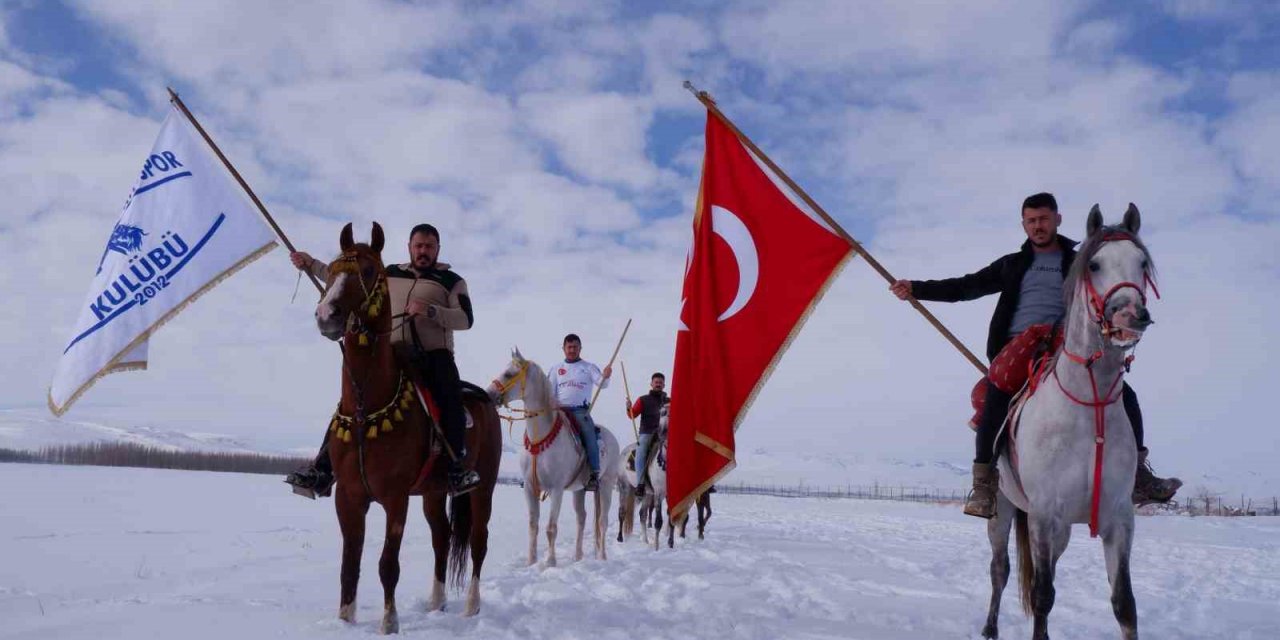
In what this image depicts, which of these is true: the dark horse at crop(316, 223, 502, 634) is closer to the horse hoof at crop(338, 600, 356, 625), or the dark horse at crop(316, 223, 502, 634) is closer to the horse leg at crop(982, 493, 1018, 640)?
the horse hoof at crop(338, 600, 356, 625)

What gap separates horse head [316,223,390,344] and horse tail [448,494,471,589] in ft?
8.00

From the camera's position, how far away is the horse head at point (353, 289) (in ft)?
16.9

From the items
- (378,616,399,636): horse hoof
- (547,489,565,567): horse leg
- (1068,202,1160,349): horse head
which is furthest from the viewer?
(547,489,565,567): horse leg

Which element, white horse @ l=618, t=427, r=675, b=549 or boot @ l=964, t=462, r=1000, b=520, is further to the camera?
white horse @ l=618, t=427, r=675, b=549

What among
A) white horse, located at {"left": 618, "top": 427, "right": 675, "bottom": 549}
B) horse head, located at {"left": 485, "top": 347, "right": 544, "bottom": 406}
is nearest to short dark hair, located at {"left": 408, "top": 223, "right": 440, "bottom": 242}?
horse head, located at {"left": 485, "top": 347, "right": 544, "bottom": 406}

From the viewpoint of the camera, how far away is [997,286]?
6.37 metres

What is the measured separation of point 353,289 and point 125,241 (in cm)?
292

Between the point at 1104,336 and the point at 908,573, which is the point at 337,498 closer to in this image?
the point at 1104,336

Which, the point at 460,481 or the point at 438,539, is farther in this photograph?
the point at 438,539

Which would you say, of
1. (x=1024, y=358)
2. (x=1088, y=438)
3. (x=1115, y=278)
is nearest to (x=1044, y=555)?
(x=1088, y=438)

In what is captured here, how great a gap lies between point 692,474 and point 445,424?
2.05 meters

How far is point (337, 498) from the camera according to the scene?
5730mm

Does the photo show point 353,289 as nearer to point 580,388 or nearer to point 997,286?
point 997,286

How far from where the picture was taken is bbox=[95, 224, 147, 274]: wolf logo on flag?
22.3ft
